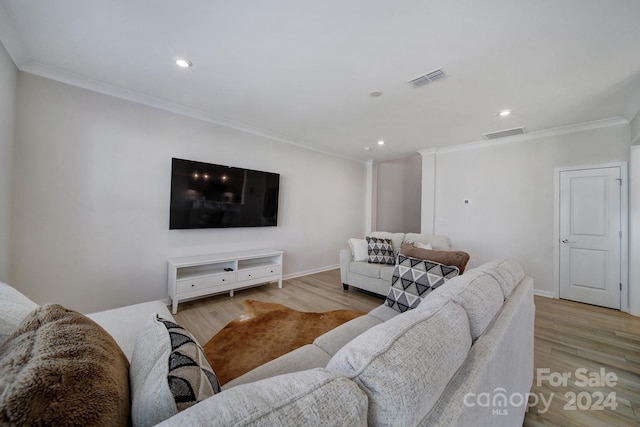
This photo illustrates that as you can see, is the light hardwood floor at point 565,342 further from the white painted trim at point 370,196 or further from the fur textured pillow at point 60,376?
the white painted trim at point 370,196

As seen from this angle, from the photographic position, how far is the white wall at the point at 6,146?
6.25 ft

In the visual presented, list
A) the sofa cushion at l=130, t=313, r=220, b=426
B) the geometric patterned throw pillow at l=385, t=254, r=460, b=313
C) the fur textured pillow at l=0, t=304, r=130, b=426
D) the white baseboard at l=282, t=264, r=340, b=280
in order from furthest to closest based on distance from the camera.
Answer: the white baseboard at l=282, t=264, r=340, b=280 < the geometric patterned throw pillow at l=385, t=254, r=460, b=313 < the sofa cushion at l=130, t=313, r=220, b=426 < the fur textured pillow at l=0, t=304, r=130, b=426

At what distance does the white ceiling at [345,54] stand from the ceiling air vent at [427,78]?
0.07 meters

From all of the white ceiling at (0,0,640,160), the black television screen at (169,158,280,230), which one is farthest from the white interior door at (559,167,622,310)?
the black television screen at (169,158,280,230)

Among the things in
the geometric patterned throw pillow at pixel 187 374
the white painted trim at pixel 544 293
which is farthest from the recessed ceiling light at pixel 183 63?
the white painted trim at pixel 544 293

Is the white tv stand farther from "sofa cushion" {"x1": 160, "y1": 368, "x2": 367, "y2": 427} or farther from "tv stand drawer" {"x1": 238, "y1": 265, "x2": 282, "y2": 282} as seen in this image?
"sofa cushion" {"x1": 160, "y1": 368, "x2": 367, "y2": 427}

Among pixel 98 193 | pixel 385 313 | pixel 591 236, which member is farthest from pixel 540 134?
pixel 98 193

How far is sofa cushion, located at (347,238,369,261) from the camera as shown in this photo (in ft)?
11.6

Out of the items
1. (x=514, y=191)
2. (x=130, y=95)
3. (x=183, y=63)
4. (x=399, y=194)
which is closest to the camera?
(x=183, y=63)

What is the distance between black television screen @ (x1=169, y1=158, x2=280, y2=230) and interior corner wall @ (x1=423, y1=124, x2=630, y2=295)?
330 cm

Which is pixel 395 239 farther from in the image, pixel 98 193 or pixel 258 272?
pixel 98 193

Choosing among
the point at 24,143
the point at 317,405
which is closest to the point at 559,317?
the point at 317,405

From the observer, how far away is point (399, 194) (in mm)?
6305

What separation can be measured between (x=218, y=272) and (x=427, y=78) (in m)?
3.25
